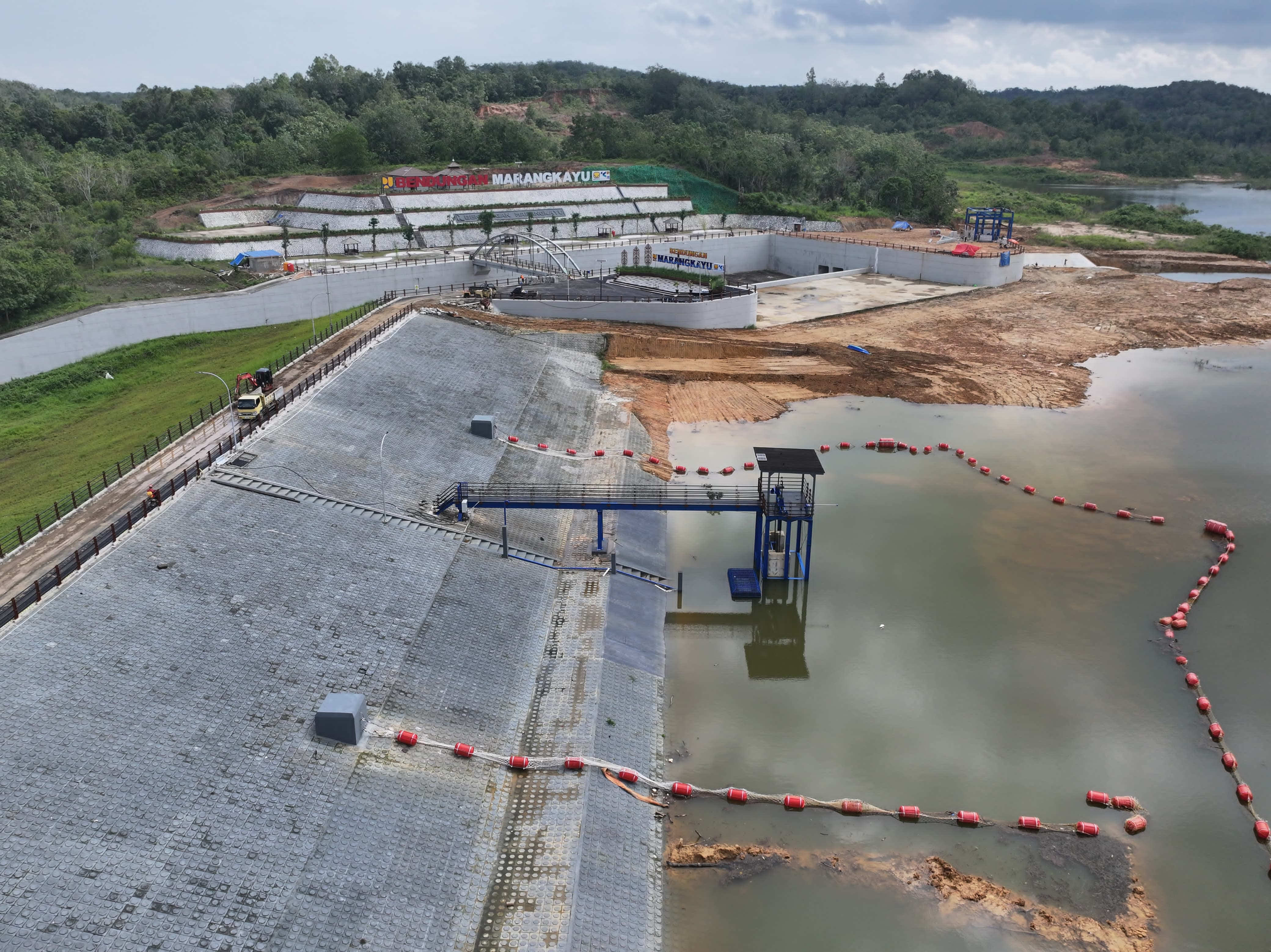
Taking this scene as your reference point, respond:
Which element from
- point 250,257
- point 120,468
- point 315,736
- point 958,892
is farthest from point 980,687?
point 250,257

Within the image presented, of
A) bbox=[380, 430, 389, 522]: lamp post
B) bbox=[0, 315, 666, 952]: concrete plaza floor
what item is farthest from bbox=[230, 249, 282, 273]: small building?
bbox=[0, 315, 666, 952]: concrete plaza floor

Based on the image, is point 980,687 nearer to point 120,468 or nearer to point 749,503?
point 749,503

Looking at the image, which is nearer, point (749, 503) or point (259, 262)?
point (749, 503)

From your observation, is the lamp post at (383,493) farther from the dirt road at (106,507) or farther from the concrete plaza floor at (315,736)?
the dirt road at (106,507)

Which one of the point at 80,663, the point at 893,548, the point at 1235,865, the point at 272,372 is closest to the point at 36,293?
the point at 272,372

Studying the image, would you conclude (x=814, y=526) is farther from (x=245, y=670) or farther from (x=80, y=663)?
(x=80, y=663)

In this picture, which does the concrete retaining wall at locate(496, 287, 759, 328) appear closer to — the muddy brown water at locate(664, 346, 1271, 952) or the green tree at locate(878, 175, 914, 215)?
the muddy brown water at locate(664, 346, 1271, 952)

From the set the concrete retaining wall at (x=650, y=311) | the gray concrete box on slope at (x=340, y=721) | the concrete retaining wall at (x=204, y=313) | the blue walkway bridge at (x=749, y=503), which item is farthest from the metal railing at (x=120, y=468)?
the concrete retaining wall at (x=650, y=311)
